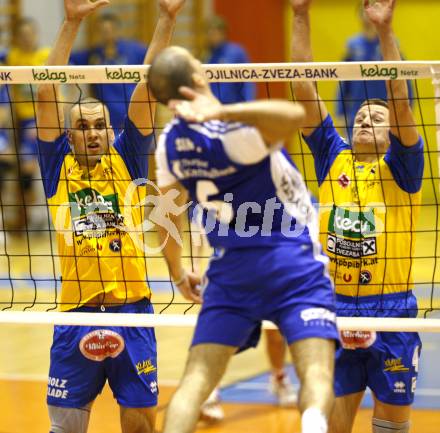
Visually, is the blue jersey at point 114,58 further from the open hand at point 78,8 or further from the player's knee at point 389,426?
the player's knee at point 389,426

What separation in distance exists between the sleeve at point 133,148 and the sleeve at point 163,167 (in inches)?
42.8

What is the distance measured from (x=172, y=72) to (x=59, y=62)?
165 centimetres

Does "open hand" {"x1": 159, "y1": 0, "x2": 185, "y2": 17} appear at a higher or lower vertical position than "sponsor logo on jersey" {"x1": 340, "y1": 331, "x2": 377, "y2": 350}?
higher

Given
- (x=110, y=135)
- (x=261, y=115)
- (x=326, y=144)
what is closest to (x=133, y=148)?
(x=110, y=135)

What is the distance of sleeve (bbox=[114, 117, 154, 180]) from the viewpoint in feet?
17.2

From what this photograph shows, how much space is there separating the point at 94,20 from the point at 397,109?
1122cm

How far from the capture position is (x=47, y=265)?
12.5m

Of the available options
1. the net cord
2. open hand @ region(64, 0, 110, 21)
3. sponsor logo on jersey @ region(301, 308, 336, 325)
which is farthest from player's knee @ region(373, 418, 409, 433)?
open hand @ region(64, 0, 110, 21)

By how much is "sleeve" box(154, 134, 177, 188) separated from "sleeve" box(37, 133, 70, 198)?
1250 millimetres

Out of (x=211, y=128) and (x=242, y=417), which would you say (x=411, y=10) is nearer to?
(x=242, y=417)

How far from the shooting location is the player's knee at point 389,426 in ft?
16.9

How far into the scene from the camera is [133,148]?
5289mm

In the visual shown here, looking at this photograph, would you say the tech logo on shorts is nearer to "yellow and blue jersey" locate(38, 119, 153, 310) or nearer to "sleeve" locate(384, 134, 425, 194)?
"yellow and blue jersey" locate(38, 119, 153, 310)

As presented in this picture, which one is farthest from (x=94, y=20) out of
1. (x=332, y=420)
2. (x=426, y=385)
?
(x=332, y=420)
